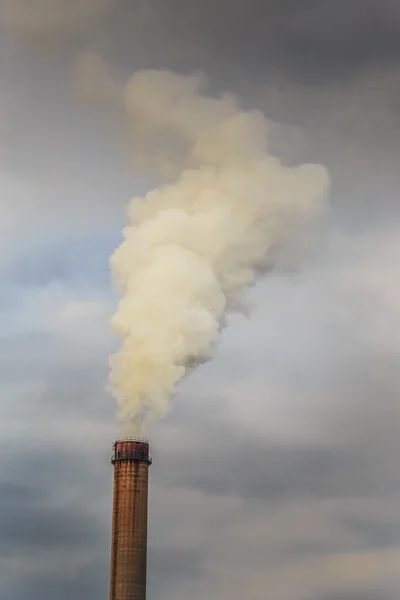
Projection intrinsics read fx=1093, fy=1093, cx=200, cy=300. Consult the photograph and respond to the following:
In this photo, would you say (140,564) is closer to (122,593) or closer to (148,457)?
(122,593)

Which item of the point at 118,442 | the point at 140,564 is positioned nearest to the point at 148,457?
the point at 118,442

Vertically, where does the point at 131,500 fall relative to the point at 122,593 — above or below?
above

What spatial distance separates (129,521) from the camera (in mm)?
78125

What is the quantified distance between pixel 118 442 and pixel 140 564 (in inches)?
353

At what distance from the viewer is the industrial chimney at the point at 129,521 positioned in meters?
77.4

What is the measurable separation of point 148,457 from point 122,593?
9882 mm

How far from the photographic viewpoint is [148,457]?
80.6 meters

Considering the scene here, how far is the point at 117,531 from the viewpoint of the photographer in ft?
258

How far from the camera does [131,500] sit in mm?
78500

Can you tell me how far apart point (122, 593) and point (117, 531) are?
14.2 feet

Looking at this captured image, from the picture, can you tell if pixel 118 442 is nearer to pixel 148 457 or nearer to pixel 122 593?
pixel 148 457

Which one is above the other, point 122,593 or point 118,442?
point 118,442

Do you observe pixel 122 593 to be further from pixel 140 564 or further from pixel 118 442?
pixel 118 442

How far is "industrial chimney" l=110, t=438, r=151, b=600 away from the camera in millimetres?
77375
